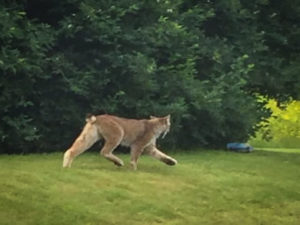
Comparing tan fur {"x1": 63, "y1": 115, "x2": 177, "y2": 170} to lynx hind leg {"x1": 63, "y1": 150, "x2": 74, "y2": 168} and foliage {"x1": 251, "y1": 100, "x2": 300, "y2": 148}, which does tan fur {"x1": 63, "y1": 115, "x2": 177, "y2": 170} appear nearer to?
lynx hind leg {"x1": 63, "y1": 150, "x2": 74, "y2": 168}

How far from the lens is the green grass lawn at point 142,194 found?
863 centimetres

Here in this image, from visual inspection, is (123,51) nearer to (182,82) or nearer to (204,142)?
(182,82)

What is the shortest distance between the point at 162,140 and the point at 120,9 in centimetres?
334

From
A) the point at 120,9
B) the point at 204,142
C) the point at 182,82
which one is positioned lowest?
the point at 204,142

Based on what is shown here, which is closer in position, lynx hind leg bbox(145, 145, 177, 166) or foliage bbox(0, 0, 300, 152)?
lynx hind leg bbox(145, 145, 177, 166)

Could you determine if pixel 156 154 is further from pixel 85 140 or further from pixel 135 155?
pixel 85 140

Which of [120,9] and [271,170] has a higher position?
[120,9]

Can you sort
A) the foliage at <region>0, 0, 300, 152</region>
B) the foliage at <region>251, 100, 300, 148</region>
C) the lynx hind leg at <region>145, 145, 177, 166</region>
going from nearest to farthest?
the lynx hind leg at <region>145, 145, 177, 166</region>
the foliage at <region>0, 0, 300, 152</region>
the foliage at <region>251, 100, 300, 148</region>

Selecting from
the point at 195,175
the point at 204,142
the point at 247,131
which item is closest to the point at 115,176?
the point at 195,175

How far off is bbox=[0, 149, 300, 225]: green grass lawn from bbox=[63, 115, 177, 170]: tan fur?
0.88 feet

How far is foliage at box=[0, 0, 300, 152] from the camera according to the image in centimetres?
1441

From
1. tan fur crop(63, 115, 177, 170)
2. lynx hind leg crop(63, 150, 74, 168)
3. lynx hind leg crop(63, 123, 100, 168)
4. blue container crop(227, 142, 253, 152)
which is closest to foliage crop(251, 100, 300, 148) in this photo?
blue container crop(227, 142, 253, 152)

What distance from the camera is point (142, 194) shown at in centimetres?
1001

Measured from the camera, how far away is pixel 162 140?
652 inches
